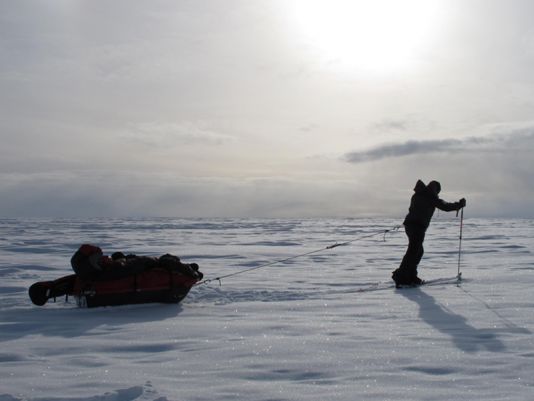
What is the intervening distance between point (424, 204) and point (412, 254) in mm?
863

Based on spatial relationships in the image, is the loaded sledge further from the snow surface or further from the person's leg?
the person's leg

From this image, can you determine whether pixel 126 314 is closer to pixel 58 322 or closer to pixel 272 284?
pixel 58 322

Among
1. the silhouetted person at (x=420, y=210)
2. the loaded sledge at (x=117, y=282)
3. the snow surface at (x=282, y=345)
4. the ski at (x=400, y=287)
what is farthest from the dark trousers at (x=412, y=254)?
the loaded sledge at (x=117, y=282)

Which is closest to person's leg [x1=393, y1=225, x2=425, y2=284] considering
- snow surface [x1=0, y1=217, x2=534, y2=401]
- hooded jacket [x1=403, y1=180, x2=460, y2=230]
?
hooded jacket [x1=403, y1=180, x2=460, y2=230]

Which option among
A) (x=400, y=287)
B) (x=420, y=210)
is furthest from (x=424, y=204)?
(x=400, y=287)

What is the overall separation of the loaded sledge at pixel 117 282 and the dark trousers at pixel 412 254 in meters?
3.45

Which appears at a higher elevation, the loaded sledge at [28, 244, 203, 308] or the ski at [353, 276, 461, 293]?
the loaded sledge at [28, 244, 203, 308]

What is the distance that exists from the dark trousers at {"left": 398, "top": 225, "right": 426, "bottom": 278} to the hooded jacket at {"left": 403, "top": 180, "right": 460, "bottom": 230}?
0.11 meters

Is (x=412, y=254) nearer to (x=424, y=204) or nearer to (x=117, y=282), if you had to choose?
(x=424, y=204)

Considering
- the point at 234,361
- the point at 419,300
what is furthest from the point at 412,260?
the point at 234,361

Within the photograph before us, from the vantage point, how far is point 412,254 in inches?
335

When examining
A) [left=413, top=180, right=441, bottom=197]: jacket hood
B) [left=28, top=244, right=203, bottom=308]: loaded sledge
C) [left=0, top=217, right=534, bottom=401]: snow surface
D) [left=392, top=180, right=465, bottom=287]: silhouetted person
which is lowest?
[left=0, top=217, right=534, bottom=401]: snow surface

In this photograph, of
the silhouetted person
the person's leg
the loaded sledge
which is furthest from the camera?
the silhouetted person

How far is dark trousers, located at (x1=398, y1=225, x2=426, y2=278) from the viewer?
326 inches
